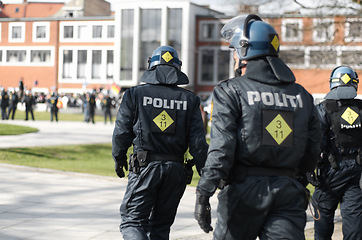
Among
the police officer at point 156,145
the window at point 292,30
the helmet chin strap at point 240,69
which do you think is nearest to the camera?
the helmet chin strap at point 240,69

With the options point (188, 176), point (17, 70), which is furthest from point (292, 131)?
point (17, 70)

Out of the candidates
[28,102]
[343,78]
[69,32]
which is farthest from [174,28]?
[343,78]

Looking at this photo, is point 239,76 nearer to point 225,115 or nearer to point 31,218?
point 225,115

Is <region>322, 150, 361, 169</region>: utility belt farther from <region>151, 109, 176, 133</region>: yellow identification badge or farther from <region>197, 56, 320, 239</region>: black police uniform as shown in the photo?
<region>197, 56, 320, 239</region>: black police uniform

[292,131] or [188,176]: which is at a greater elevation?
[292,131]

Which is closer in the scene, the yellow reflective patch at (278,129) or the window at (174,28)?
the yellow reflective patch at (278,129)

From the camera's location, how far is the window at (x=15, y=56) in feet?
228

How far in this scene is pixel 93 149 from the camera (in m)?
18.8

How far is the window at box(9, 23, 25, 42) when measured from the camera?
228ft

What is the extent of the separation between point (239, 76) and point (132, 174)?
1.78m

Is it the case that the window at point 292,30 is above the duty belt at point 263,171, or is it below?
above

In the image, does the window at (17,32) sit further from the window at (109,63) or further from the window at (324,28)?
the window at (324,28)

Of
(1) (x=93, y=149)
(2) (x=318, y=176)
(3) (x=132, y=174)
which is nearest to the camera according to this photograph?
(3) (x=132, y=174)

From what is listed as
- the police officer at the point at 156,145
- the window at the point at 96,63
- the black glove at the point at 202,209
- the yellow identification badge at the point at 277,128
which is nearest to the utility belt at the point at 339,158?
the police officer at the point at 156,145
